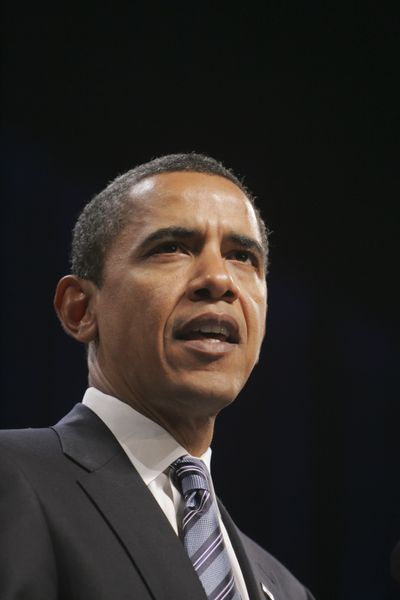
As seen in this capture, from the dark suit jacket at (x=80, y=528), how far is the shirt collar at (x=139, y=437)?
0.11 ft

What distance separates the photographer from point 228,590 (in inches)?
47.2

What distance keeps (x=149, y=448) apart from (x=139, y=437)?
0.03 meters

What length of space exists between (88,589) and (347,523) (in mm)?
2242

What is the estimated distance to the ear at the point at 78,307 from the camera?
4.78ft

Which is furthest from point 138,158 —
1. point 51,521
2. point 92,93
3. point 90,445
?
point 51,521

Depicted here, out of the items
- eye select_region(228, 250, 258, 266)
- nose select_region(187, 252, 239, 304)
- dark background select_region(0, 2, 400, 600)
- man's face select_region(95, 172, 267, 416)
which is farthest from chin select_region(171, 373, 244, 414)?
dark background select_region(0, 2, 400, 600)

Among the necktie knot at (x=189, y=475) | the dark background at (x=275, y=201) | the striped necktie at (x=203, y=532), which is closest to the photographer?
the striped necktie at (x=203, y=532)

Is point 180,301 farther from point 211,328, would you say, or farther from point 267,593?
point 267,593

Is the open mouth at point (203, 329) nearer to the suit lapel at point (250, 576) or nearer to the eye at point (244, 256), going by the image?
the eye at point (244, 256)

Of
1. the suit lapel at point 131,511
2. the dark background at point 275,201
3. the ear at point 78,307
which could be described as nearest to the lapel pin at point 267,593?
the suit lapel at point 131,511

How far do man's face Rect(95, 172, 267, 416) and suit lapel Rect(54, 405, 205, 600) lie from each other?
5.0 inches

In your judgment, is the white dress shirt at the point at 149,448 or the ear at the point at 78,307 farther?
the ear at the point at 78,307

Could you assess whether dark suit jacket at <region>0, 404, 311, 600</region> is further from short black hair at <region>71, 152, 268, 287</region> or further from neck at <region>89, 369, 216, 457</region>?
short black hair at <region>71, 152, 268, 287</region>

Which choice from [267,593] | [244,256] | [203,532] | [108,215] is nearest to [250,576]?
[267,593]
